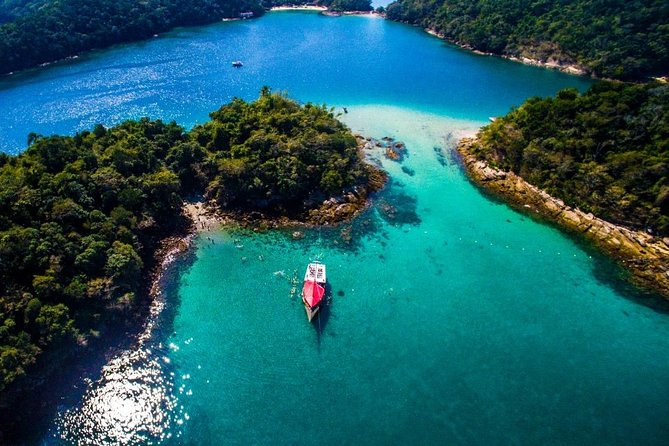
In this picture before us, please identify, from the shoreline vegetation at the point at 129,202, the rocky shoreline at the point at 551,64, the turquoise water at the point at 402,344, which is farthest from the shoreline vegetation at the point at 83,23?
the rocky shoreline at the point at 551,64

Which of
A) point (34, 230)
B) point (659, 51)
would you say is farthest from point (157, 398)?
point (659, 51)

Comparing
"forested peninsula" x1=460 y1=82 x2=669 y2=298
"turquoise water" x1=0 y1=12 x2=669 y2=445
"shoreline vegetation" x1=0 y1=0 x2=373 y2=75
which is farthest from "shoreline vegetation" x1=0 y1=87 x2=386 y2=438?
"shoreline vegetation" x1=0 y1=0 x2=373 y2=75

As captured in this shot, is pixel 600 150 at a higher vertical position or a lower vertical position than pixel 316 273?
higher

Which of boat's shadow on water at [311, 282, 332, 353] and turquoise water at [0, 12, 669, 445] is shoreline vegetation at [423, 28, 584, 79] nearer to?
turquoise water at [0, 12, 669, 445]

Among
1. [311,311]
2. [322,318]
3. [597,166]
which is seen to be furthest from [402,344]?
[597,166]

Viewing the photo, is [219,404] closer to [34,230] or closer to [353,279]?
[353,279]

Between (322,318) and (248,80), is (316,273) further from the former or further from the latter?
(248,80)

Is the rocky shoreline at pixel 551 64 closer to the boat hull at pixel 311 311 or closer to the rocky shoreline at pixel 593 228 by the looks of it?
the rocky shoreline at pixel 593 228
